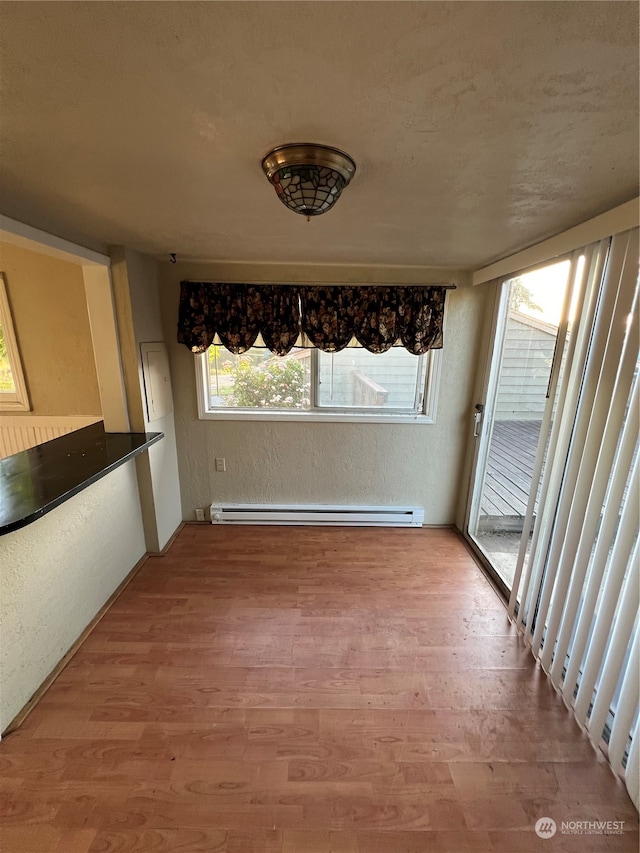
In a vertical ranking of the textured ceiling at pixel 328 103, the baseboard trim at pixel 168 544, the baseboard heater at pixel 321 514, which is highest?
the textured ceiling at pixel 328 103

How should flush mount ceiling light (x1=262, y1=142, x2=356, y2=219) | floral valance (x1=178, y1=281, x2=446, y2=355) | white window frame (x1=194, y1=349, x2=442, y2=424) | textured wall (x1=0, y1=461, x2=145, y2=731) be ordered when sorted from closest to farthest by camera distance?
flush mount ceiling light (x1=262, y1=142, x2=356, y2=219)
textured wall (x1=0, y1=461, x2=145, y2=731)
floral valance (x1=178, y1=281, x2=446, y2=355)
white window frame (x1=194, y1=349, x2=442, y2=424)

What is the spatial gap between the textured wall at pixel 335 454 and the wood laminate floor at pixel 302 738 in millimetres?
876

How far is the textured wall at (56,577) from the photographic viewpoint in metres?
1.42

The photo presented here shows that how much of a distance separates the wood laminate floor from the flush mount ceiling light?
1.99 meters

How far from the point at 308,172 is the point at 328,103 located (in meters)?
0.21

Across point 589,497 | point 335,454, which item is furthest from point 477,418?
point 589,497

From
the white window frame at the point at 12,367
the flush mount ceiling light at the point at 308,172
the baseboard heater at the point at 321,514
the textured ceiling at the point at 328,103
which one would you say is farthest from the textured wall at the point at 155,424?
the flush mount ceiling light at the point at 308,172

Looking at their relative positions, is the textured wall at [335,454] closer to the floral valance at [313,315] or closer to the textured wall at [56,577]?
the floral valance at [313,315]

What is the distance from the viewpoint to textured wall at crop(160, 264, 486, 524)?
269 centimetres

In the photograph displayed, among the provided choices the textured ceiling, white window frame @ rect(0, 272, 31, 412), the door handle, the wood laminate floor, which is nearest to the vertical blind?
the wood laminate floor

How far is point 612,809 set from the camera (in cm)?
119

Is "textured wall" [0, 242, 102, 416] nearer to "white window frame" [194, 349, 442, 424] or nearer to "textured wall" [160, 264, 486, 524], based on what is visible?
"textured wall" [160, 264, 486, 524]

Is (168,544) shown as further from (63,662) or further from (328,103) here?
(328,103)

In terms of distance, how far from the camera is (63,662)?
168 centimetres
